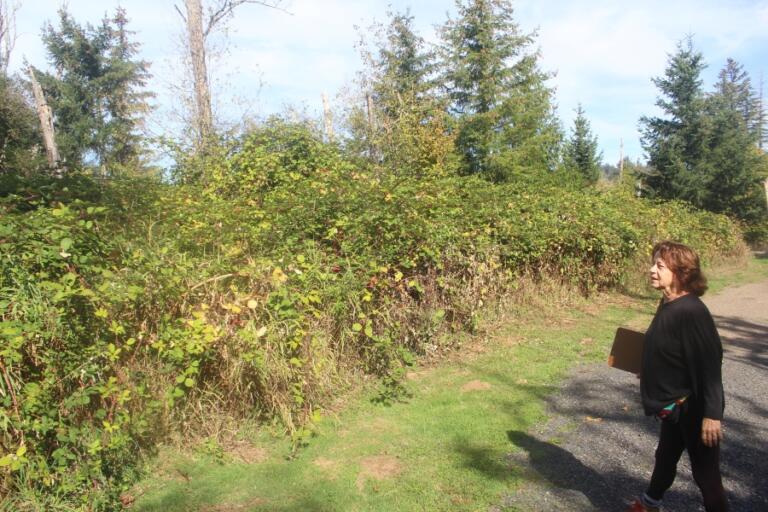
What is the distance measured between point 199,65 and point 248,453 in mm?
11652

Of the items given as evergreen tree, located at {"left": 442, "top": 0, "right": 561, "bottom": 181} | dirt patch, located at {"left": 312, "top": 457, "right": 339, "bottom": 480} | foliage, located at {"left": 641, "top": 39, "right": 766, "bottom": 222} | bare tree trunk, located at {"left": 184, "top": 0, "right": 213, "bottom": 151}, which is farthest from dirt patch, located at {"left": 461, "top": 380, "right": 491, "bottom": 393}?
foliage, located at {"left": 641, "top": 39, "right": 766, "bottom": 222}

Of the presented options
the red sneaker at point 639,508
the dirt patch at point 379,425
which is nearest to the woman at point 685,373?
the red sneaker at point 639,508

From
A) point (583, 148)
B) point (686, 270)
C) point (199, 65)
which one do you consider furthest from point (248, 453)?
point (583, 148)

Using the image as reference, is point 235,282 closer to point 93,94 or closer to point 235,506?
point 235,506

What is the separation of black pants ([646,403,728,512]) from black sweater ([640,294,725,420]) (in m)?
0.11

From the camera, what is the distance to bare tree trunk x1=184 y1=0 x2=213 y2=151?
41.9 feet

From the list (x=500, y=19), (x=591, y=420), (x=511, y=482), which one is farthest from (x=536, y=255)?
(x=500, y=19)

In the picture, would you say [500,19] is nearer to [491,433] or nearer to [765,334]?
[765,334]

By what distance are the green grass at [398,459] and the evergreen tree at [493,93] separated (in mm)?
15875

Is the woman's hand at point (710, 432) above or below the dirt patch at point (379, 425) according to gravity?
above

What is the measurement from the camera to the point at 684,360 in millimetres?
2758

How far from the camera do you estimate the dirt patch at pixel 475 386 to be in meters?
5.60

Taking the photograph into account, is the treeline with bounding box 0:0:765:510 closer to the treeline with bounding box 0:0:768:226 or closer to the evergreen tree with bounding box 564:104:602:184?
the treeline with bounding box 0:0:768:226

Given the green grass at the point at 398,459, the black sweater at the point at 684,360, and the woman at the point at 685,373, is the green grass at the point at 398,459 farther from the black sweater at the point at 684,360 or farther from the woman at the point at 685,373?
the black sweater at the point at 684,360
